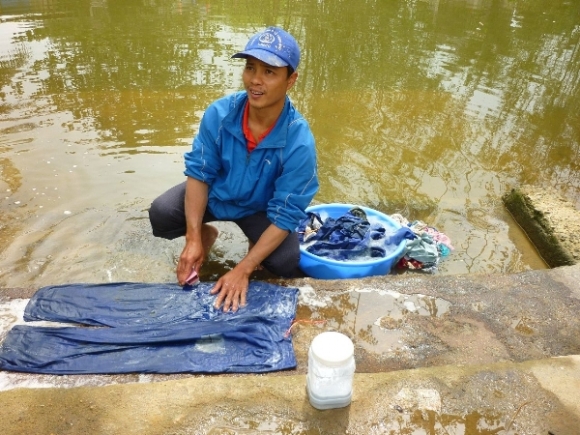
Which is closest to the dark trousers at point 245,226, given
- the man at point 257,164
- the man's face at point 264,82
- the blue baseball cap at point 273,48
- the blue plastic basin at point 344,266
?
the man at point 257,164

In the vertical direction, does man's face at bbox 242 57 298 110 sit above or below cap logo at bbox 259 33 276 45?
below

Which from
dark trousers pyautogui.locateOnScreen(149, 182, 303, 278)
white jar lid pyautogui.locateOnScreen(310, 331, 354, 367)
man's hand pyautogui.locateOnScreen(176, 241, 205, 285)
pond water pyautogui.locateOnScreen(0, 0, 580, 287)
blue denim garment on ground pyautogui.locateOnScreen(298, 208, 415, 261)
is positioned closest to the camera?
white jar lid pyautogui.locateOnScreen(310, 331, 354, 367)

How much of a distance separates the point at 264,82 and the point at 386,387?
1.55 metres

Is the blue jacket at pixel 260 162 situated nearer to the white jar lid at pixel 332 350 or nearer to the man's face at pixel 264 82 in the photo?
the man's face at pixel 264 82

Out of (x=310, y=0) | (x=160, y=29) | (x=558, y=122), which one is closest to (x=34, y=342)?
(x=558, y=122)

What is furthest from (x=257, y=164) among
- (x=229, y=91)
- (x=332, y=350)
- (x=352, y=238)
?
(x=229, y=91)

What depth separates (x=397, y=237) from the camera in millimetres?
3309

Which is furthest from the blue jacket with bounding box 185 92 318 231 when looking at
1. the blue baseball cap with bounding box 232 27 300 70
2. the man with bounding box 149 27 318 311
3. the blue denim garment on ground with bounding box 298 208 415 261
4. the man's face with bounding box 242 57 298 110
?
the blue denim garment on ground with bounding box 298 208 415 261

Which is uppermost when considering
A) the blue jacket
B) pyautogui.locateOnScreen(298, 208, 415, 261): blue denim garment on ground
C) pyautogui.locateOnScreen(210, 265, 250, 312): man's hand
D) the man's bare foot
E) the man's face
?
the man's face

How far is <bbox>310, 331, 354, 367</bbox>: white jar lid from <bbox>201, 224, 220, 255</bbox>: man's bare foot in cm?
174

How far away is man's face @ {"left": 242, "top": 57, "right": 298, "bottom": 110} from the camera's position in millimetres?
2330

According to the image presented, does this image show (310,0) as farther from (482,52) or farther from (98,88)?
(98,88)

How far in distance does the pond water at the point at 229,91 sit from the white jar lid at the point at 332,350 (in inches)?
69.1

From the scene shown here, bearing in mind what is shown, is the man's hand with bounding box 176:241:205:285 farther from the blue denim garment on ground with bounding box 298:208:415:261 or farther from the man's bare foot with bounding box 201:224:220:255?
the blue denim garment on ground with bounding box 298:208:415:261
